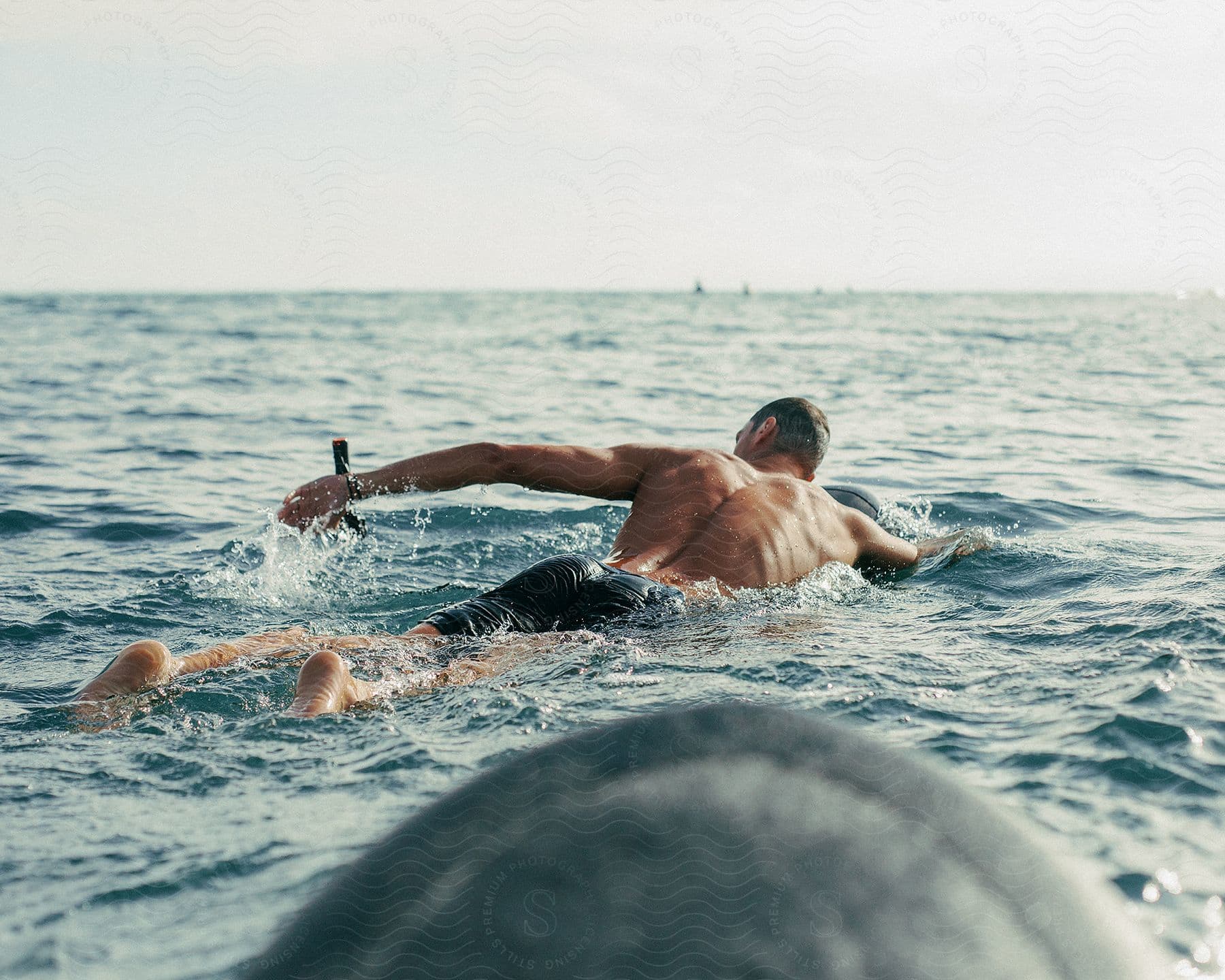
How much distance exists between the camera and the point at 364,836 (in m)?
2.79

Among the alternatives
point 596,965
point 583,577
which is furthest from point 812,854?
point 583,577

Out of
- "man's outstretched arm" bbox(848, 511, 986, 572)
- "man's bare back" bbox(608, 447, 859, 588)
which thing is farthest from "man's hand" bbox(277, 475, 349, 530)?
"man's outstretched arm" bbox(848, 511, 986, 572)

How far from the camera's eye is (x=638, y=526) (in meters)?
5.03

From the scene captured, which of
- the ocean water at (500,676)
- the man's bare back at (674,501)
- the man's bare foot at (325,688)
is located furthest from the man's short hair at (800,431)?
the man's bare foot at (325,688)

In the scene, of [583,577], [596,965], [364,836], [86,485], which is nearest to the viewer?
[596,965]

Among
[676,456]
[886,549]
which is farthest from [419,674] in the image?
[886,549]

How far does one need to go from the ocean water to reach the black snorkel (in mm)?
582

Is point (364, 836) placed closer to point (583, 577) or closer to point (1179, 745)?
point (583, 577)

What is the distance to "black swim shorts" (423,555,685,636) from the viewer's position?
4438 millimetres

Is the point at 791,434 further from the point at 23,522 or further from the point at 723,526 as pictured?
the point at 23,522

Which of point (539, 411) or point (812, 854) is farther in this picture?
point (539, 411)

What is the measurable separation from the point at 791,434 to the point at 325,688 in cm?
289

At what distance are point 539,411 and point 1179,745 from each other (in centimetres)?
1047

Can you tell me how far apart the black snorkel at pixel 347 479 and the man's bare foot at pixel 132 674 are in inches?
43.4
